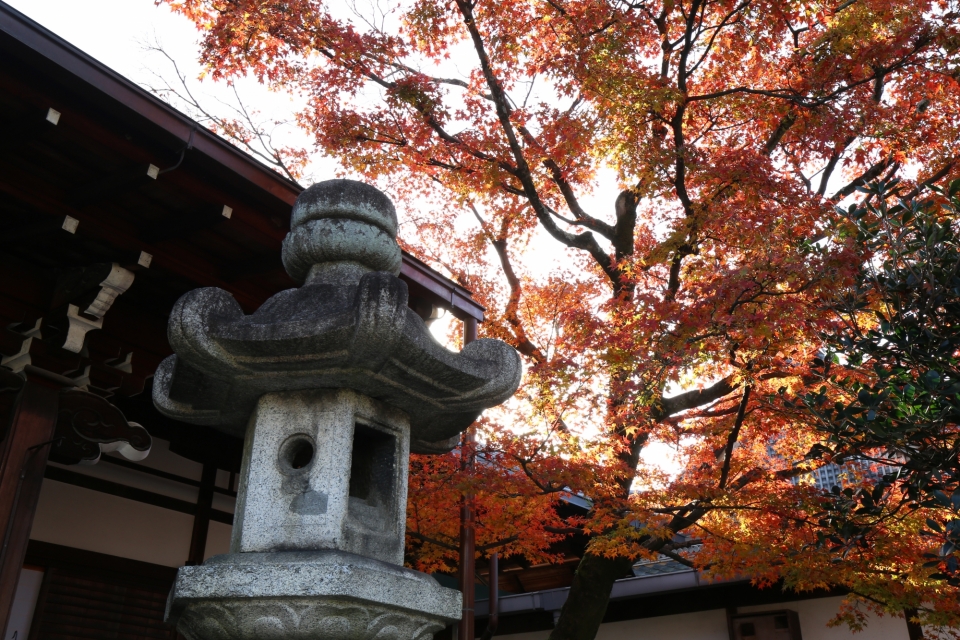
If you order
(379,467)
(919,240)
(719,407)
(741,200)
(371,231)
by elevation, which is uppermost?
(741,200)

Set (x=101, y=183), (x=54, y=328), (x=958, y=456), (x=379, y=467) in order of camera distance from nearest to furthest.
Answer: (x=379, y=467) → (x=958, y=456) → (x=101, y=183) → (x=54, y=328)

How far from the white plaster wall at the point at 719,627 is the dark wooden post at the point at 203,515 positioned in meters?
6.58

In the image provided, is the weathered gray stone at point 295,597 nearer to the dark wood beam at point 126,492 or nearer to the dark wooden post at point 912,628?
the dark wood beam at point 126,492

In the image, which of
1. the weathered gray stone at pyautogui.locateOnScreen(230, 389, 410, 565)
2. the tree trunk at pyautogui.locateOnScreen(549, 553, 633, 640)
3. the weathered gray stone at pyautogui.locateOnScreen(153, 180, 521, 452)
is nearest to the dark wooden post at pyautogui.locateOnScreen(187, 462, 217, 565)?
the tree trunk at pyautogui.locateOnScreen(549, 553, 633, 640)

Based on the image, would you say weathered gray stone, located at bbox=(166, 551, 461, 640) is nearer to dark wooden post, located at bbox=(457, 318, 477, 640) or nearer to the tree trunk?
dark wooden post, located at bbox=(457, 318, 477, 640)

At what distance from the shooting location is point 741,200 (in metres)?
9.42

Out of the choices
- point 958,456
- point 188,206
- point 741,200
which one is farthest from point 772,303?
point 188,206

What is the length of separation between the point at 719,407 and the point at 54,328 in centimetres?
912

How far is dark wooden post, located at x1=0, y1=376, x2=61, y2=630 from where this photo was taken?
547cm

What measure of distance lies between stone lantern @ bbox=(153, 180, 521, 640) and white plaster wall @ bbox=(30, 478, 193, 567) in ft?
14.1

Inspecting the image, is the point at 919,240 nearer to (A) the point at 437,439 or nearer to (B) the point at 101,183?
(A) the point at 437,439

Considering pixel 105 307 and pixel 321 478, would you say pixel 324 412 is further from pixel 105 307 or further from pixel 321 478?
pixel 105 307

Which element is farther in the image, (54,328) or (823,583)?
(823,583)

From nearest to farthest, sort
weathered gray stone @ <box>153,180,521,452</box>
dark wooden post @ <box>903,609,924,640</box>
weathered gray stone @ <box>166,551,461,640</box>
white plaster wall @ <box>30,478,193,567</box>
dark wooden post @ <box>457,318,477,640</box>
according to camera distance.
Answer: weathered gray stone @ <box>166,551,461,640</box>, weathered gray stone @ <box>153,180,521,452</box>, white plaster wall @ <box>30,478,193,567</box>, dark wooden post @ <box>457,318,477,640</box>, dark wooden post @ <box>903,609,924,640</box>
